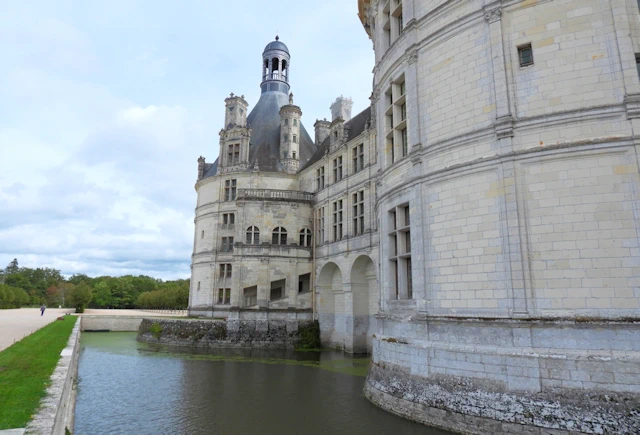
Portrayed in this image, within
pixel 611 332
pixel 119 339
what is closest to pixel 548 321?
pixel 611 332

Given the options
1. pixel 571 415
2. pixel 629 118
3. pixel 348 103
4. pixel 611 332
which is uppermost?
pixel 348 103

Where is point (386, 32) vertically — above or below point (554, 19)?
above

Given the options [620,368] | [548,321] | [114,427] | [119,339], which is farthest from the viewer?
[119,339]

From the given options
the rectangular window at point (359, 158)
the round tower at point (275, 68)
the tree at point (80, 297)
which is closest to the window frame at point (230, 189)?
the round tower at point (275, 68)

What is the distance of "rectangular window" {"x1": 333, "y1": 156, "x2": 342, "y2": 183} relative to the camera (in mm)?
24781

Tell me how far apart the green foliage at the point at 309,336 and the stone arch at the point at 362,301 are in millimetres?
2904

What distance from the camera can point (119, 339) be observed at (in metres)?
27.4

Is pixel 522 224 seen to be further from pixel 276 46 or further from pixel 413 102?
pixel 276 46

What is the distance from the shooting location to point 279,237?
2600 centimetres

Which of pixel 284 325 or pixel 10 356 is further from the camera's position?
pixel 284 325

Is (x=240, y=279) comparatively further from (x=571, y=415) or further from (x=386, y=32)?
(x=571, y=415)

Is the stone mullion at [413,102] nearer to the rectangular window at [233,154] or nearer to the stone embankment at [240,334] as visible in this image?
the stone embankment at [240,334]

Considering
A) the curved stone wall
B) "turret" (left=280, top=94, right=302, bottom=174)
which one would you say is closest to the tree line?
"turret" (left=280, top=94, right=302, bottom=174)

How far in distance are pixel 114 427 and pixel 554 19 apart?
1286cm
